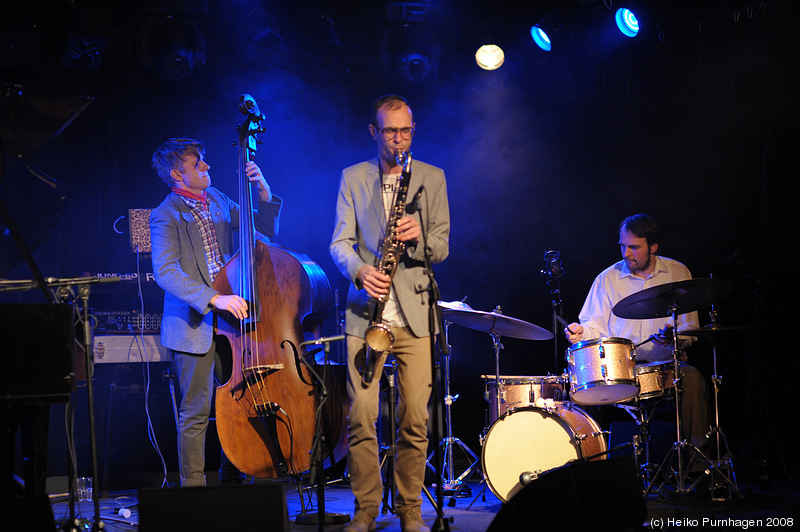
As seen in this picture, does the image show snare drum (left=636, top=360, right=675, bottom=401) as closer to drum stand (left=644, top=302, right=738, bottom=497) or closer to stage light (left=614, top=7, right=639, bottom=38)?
drum stand (left=644, top=302, right=738, bottom=497)

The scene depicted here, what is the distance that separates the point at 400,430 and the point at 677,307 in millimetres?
2128

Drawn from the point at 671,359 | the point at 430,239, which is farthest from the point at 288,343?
the point at 671,359

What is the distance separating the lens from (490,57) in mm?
6492

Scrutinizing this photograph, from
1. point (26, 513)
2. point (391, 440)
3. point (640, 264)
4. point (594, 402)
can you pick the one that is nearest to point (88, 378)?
point (26, 513)

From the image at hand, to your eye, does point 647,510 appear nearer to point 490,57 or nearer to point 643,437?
point 643,437

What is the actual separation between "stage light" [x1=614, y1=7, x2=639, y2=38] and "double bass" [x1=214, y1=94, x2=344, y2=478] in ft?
10.9

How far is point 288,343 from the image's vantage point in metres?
4.21

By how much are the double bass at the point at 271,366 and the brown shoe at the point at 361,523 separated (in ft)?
2.11

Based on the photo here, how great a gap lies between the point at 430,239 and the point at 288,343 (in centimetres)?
107

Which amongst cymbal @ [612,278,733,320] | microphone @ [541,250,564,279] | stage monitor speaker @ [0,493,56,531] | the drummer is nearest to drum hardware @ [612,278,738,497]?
cymbal @ [612,278,733,320]

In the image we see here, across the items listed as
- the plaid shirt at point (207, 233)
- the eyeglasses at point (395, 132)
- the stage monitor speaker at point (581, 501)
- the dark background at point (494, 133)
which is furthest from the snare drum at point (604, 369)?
the plaid shirt at point (207, 233)

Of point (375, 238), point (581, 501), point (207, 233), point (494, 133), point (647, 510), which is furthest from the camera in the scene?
point (494, 133)

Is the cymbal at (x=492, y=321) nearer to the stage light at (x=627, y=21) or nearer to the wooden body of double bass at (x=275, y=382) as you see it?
the wooden body of double bass at (x=275, y=382)

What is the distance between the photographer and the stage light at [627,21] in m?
5.89
